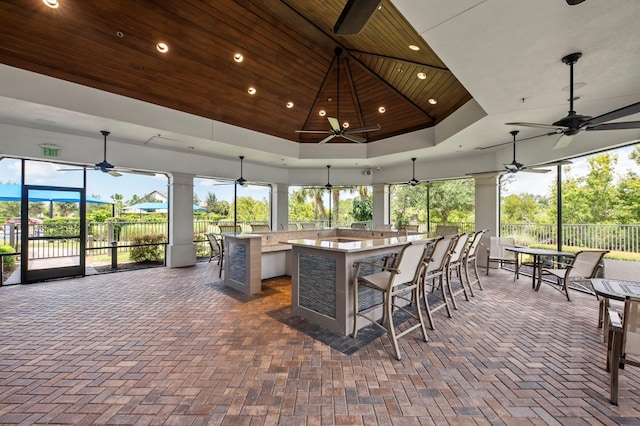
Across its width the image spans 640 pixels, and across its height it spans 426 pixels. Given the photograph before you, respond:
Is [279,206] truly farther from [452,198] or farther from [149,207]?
[452,198]

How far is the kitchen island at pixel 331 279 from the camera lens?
3041mm

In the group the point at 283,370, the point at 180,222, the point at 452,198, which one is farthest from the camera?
the point at 452,198

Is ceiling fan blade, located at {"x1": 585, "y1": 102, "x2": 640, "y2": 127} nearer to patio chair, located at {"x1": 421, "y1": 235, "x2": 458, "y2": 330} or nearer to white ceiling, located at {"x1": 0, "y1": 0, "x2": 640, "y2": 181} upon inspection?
white ceiling, located at {"x1": 0, "y1": 0, "x2": 640, "y2": 181}

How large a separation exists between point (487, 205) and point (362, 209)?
16.8ft

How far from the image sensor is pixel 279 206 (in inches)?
390

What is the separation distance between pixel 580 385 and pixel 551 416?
65 centimetres

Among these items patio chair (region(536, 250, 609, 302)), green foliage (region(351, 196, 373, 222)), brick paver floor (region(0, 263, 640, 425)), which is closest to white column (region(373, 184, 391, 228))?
green foliage (region(351, 196, 373, 222))

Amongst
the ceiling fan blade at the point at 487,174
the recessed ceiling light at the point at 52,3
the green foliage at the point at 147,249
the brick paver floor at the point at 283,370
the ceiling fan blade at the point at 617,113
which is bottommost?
the brick paver floor at the point at 283,370

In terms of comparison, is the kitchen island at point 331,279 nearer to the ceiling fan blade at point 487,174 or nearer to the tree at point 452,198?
the ceiling fan blade at point 487,174

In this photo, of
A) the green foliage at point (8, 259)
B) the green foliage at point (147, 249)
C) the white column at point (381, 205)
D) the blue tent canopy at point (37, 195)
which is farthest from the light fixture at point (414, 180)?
the green foliage at point (8, 259)

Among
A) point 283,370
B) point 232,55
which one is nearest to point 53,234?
point 232,55

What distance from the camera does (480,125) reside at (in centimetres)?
515

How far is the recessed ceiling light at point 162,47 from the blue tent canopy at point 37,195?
407 cm

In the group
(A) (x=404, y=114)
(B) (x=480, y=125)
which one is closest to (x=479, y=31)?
(B) (x=480, y=125)
